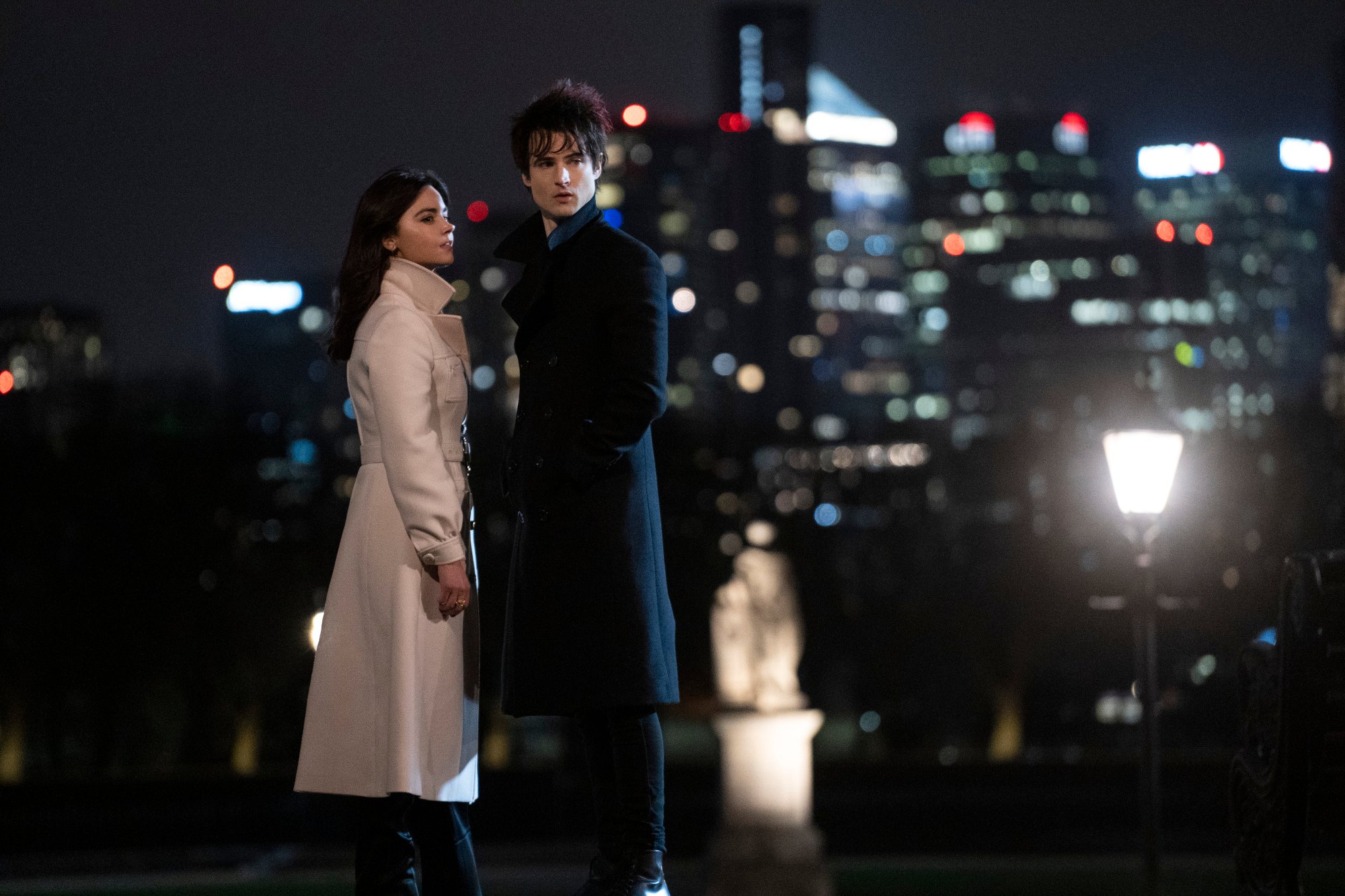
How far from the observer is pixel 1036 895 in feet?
41.4

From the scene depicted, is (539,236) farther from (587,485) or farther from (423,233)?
(587,485)

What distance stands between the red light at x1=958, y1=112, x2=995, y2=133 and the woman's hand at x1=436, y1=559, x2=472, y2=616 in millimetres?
175840

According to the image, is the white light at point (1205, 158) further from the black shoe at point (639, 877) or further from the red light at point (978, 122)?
the red light at point (978, 122)

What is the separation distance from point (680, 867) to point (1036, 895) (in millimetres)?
3668

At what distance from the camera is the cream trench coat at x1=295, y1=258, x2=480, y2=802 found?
355cm

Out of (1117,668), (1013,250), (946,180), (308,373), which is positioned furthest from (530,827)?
(946,180)

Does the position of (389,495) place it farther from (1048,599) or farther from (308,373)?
(308,373)

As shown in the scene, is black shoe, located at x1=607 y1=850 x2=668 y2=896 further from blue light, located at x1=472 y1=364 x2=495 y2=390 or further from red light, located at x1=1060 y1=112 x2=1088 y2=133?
red light, located at x1=1060 y1=112 x2=1088 y2=133

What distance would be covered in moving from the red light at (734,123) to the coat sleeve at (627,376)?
15653cm

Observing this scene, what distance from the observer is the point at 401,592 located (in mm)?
3631

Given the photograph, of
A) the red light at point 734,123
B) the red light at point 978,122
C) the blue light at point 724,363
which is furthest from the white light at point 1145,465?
the red light at point 978,122

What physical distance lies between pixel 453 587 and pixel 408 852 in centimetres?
70

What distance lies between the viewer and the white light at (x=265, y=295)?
7906 centimetres

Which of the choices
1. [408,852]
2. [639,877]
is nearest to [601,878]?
[639,877]
